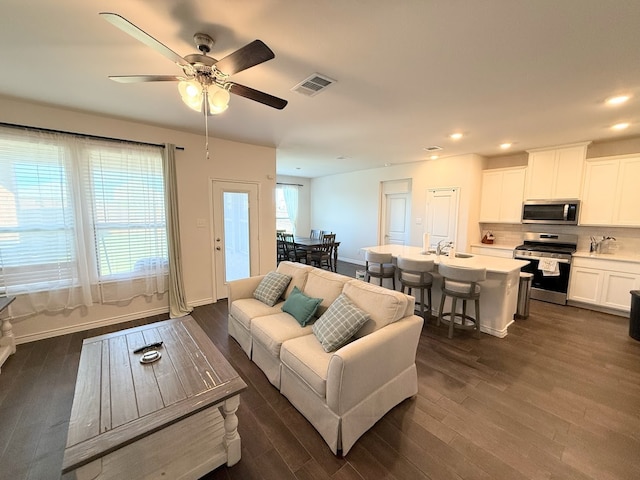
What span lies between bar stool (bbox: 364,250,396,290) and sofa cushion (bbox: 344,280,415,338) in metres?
1.53

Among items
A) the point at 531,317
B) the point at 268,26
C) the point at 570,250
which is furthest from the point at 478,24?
the point at 570,250

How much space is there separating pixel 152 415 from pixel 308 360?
3.09 ft

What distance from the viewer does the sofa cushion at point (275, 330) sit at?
2.19 metres

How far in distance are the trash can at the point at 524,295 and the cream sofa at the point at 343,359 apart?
2.54 metres

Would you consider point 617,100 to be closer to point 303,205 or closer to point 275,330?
point 275,330

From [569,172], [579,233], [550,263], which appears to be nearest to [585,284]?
[550,263]

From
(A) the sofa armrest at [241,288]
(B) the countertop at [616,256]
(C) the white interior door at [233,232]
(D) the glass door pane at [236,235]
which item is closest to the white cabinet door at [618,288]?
(B) the countertop at [616,256]

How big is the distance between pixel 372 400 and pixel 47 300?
12.5ft

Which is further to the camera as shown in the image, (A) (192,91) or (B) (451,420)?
(B) (451,420)

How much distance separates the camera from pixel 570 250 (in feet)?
14.2

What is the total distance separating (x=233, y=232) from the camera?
453 centimetres

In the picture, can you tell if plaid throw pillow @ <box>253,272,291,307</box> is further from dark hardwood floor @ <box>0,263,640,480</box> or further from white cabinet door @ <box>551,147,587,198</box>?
white cabinet door @ <box>551,147,587,198</box>

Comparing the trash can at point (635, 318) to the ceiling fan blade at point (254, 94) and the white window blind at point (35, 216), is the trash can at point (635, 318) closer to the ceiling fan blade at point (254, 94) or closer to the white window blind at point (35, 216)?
the ceiling fan blade at point (254, 94)

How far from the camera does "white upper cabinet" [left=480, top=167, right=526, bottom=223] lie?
16.0 ft
